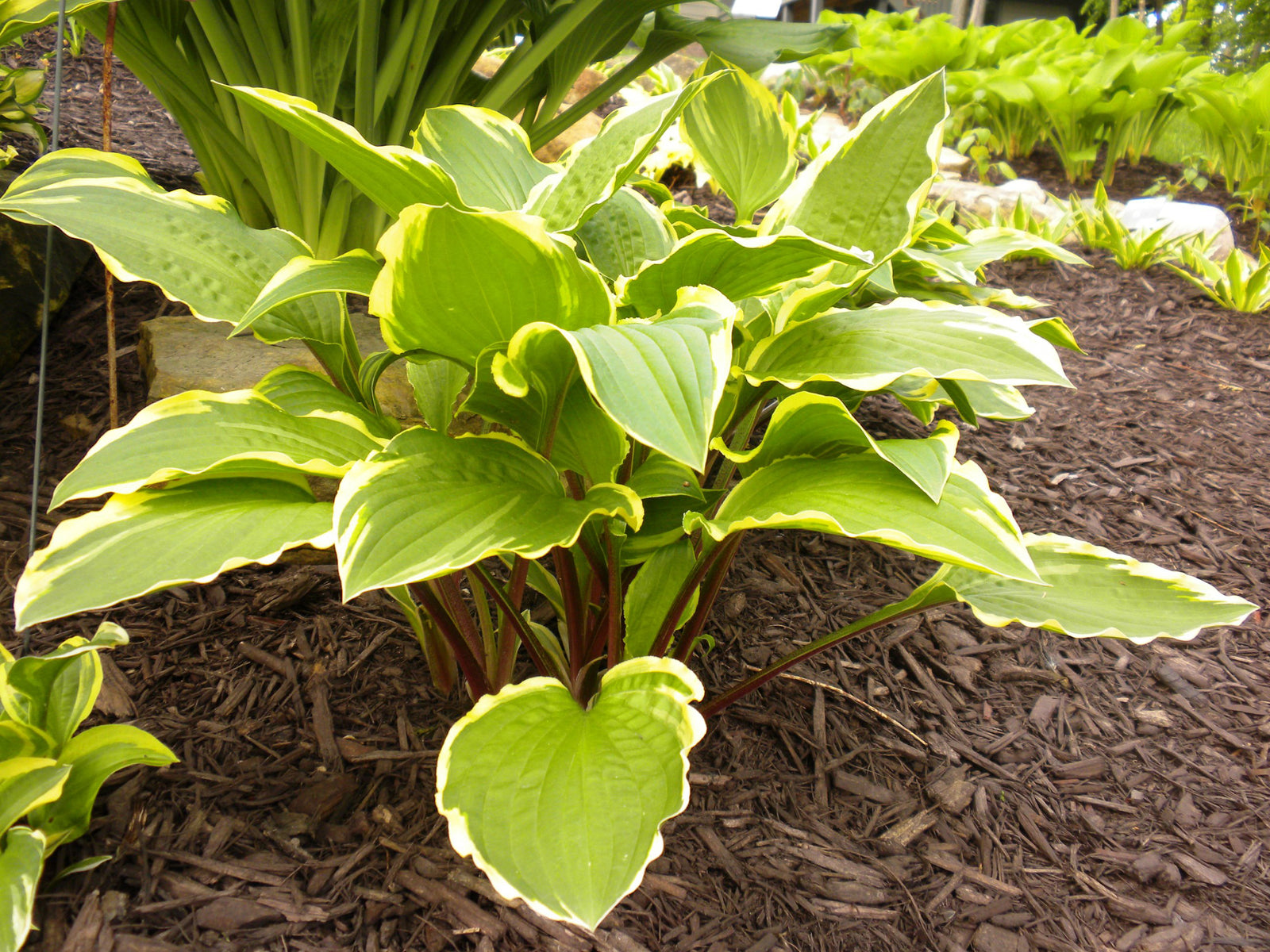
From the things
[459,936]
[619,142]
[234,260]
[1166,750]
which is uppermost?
[619,142]

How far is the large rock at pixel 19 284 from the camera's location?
1.55 metres

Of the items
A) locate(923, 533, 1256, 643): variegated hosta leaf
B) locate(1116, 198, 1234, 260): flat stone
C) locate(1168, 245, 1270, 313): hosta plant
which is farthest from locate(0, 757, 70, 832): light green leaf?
locate(1116, 198, 1234, 260): flat stone

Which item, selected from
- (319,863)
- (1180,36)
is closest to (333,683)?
(319,863)

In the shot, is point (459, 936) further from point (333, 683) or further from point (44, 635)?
point (44, 635)

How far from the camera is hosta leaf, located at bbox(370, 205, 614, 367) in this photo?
2.33 feet

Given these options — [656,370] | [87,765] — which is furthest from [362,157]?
[87,765]

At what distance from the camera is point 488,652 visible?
3.93 ft

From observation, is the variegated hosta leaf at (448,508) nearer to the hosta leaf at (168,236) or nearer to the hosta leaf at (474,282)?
the hosta leaf at (474,282)

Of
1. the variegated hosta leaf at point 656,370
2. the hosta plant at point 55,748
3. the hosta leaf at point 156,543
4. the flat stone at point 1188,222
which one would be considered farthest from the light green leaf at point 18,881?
the flat stone at point 1188,222

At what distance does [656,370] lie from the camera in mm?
676

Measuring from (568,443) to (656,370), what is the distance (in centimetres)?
29

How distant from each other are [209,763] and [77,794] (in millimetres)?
170

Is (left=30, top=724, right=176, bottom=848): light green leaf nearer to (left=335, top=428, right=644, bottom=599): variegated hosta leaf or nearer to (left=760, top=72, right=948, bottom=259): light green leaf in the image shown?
(left=335, top=428, right=644, bottom=599): variegated hosta leaf

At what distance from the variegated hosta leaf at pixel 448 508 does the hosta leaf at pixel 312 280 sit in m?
0.18
